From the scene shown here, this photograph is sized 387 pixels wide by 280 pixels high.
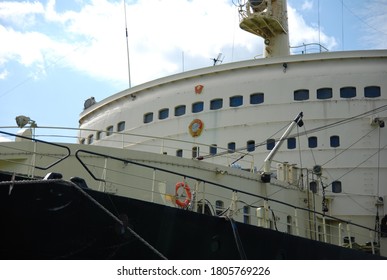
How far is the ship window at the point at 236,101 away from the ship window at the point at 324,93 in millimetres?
2822

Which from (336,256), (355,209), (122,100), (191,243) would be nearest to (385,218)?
(355,209)

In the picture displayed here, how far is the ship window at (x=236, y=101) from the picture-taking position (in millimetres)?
19312

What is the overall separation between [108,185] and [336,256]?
5.90 meters

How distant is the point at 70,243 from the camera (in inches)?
337

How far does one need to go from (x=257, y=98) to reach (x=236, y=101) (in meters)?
0.78

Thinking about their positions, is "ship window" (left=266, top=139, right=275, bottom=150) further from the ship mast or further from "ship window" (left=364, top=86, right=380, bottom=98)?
the ship mast

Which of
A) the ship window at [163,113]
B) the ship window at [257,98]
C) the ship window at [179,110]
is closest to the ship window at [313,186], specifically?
the ship window at [257,98]

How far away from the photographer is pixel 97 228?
8820 mm

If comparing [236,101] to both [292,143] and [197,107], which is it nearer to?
[197,107]

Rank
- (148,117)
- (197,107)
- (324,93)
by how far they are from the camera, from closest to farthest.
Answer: (324,93) < (197,107) < (148,117)

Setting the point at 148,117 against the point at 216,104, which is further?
the point at 148,117

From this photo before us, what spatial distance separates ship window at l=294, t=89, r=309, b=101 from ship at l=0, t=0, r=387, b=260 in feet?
0.12

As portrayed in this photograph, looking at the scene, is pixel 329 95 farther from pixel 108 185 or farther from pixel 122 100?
pixel 108 185

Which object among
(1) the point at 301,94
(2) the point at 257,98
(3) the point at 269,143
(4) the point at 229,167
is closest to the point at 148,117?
(2) the point at 257,98
